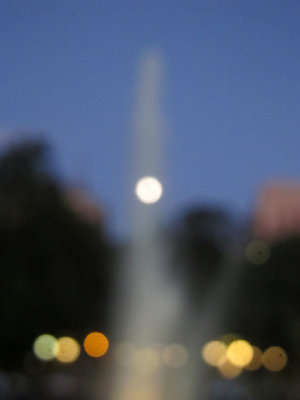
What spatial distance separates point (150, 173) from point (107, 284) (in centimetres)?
524

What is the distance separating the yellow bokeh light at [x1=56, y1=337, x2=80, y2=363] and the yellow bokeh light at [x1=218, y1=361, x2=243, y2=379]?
8.52m

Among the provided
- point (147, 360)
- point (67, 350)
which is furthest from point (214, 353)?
point (67, 350)

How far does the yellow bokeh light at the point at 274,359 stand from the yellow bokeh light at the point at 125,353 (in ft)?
15.7

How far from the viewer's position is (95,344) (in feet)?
111

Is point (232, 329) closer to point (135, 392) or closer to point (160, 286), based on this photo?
point (160, 286)

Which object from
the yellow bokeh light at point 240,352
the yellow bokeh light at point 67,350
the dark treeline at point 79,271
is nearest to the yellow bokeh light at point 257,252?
the dark treeline at point 79,271

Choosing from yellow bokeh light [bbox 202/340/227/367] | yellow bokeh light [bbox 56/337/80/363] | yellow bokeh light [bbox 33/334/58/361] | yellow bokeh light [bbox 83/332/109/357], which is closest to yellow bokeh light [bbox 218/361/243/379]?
yellow bokeh light [bbox 202/340/227/367]

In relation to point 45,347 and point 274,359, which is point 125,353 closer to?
point 274,359

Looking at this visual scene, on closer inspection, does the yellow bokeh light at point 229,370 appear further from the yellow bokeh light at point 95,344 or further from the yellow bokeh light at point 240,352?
the yellow bokeh light at point 95,344

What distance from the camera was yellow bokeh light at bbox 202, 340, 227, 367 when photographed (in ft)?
129

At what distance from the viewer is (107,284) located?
3400cm

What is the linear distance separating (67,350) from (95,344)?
13.7 ft

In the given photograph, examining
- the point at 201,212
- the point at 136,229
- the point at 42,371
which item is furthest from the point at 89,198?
the point at 42,371

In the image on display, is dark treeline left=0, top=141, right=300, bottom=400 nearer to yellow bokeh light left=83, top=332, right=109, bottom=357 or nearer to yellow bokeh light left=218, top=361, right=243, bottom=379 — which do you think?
yellow bokeh light left=83, top=332, right=109, bottom=357
